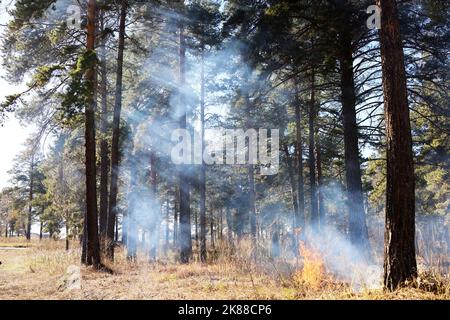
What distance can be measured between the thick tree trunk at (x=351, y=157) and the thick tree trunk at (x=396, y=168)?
16.0 feet

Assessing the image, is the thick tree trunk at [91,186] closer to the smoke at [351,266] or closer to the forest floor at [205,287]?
the forest floor at [205,287]

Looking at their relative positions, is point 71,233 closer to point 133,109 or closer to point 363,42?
point 133,109

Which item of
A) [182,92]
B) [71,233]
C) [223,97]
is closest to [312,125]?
[223,97]

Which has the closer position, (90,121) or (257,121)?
(90,121)

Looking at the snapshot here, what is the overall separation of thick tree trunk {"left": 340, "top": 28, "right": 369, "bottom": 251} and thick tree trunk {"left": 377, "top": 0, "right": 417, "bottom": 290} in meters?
4.86

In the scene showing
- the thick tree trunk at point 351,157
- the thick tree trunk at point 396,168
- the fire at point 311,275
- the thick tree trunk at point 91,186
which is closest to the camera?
the thick tree trunk at point 396,168

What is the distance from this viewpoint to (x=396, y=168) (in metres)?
5.43

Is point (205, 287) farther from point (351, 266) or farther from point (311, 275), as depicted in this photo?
point (351, 266)

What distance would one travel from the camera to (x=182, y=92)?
54.7 ft

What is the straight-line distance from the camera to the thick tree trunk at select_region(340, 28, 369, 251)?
10.6m

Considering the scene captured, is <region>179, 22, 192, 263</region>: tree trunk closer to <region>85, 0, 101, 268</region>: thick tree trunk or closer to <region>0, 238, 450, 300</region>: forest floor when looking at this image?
<region>85, 0, 101, 268</region>: thick tree trunk

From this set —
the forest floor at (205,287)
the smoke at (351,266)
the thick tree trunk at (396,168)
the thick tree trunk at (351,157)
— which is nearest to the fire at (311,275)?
the forest floor at (205,287)

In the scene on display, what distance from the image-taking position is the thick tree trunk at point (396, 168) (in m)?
5.22
